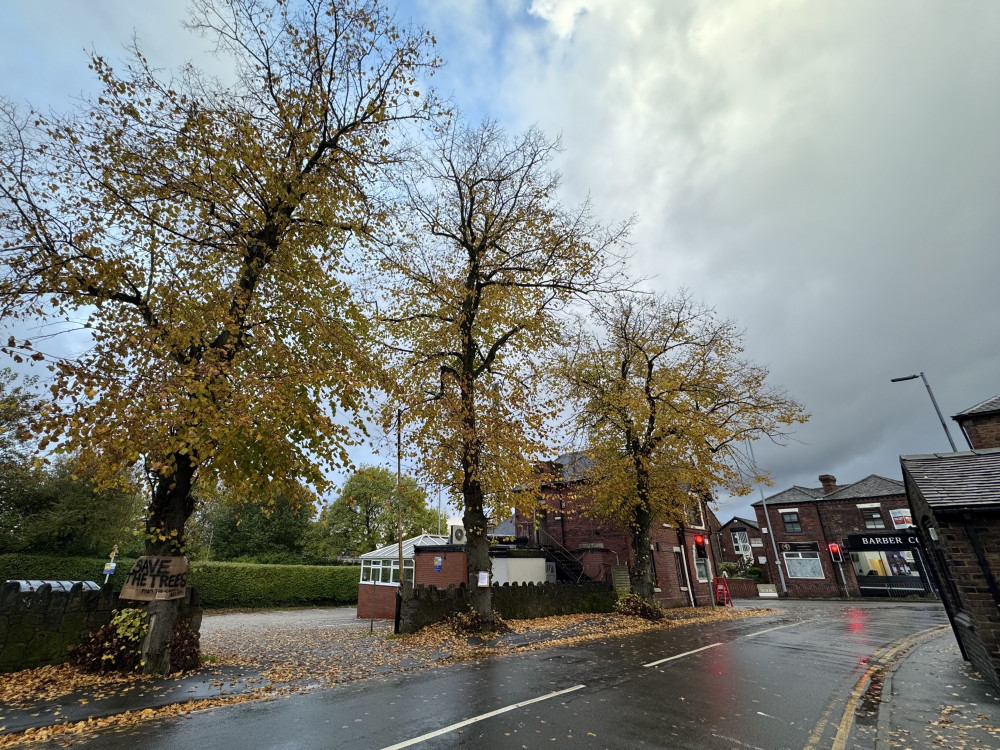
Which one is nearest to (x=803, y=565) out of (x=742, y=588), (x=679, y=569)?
(x=742, y=588)

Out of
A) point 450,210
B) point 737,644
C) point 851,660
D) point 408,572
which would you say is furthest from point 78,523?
point 851,660

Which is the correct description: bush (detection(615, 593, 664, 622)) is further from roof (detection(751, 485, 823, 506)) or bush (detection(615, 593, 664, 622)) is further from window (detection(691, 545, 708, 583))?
roof (detection(751, 485, 823, 506))

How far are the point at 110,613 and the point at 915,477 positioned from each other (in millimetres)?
16824

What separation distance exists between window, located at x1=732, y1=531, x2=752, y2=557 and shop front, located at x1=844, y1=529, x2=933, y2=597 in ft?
86.7

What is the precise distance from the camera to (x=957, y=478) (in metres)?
9.34

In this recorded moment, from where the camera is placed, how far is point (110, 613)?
32.0 ft

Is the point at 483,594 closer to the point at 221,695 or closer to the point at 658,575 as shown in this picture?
the point at 221,695

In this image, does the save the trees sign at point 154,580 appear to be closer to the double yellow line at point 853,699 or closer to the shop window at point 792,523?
the double yellow line at point 853,699

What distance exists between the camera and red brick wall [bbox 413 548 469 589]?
24.2 m

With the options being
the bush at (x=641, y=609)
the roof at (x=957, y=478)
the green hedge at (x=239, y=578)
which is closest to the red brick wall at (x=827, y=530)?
the bush at (x=641, y=609)

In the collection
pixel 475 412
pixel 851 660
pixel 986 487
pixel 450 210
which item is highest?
pixel 450 210

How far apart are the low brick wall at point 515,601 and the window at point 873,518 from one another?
28246 mm

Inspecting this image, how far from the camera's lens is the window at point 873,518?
39.0 m

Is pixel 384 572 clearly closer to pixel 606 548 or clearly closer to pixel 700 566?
pixel 606 548
